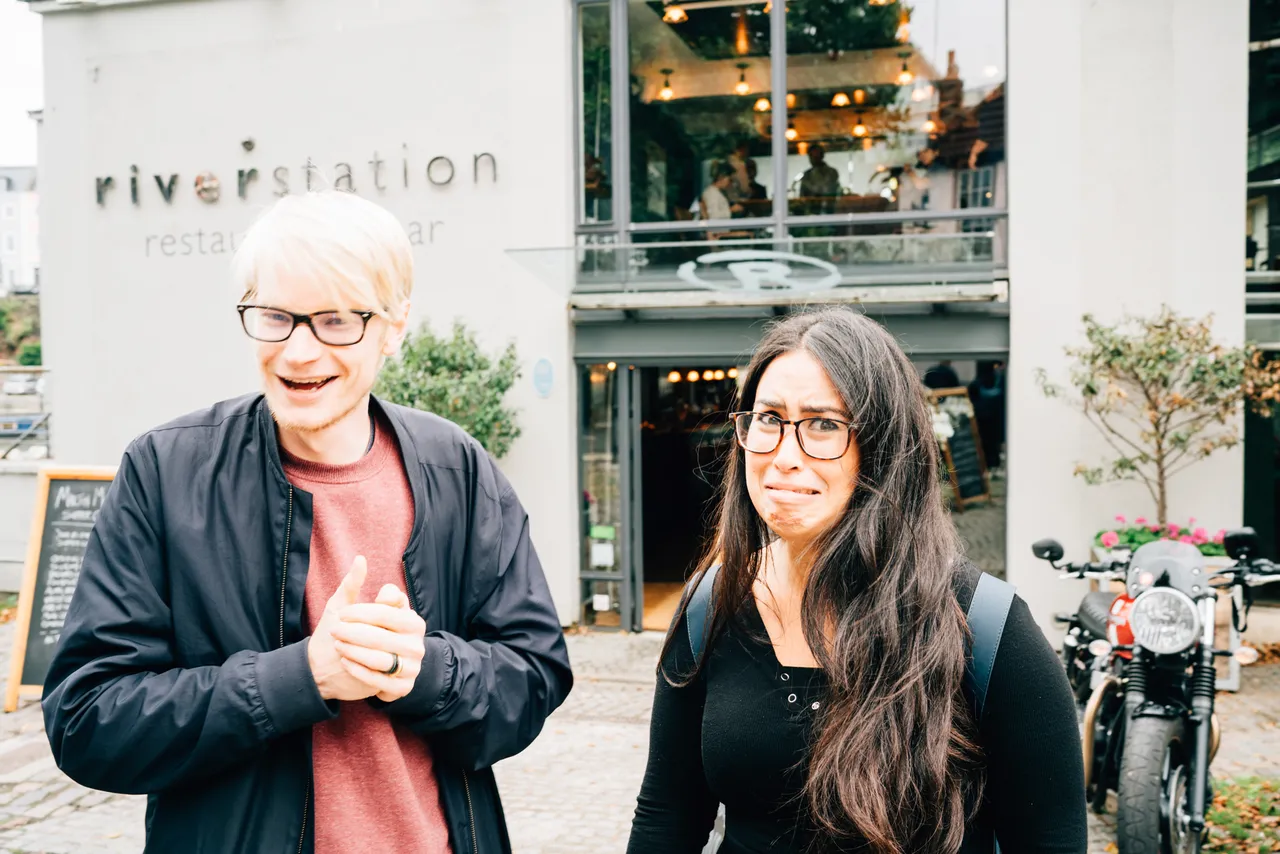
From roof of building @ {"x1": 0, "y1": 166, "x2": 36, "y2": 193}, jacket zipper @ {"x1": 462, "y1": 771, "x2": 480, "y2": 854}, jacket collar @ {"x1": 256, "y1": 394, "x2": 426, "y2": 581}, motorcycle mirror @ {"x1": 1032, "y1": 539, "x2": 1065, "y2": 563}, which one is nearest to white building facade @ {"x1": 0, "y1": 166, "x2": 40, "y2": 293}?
roof of building @ {"x1": 0, "y1": 166, "x2": 36, "y2": 193}

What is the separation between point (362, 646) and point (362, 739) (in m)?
0.25

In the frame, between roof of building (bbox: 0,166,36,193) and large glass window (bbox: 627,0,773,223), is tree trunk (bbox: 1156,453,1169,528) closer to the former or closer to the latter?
large glass window (bbox: 627,0,773,223)

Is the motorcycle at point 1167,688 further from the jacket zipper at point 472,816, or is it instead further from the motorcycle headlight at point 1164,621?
the jacket zipper at point 472,816

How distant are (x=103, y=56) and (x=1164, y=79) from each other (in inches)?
394

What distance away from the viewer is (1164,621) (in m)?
3.82

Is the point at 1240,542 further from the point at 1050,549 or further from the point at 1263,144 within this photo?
the point at 1263,144

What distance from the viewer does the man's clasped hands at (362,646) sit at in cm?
148

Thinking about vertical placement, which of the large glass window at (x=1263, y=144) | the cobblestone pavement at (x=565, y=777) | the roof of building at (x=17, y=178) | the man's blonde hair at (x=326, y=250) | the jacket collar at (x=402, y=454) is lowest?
the cobblestone pavement at (x=565, y=777)

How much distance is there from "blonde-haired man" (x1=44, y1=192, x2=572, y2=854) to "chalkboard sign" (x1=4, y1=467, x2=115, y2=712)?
589 cm

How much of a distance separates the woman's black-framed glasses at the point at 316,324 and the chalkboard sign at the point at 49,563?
5944 millimetres

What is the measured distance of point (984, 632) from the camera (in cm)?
160

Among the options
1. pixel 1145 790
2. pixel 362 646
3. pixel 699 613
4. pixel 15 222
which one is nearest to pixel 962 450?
pixel 1145 790

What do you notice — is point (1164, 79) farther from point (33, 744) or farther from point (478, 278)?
point (33, 744)

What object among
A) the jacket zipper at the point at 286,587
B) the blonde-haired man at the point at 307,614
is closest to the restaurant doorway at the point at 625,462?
the blonde-haired man at the point at 307,614
